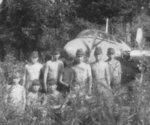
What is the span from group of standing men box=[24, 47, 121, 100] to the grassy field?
3.4 inches

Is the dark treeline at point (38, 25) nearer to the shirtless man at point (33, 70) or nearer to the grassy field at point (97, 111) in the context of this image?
the shirtless man at point (33, 70)

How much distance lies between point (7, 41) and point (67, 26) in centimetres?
288

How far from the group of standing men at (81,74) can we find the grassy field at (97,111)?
0.09 meters

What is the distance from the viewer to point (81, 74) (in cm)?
333

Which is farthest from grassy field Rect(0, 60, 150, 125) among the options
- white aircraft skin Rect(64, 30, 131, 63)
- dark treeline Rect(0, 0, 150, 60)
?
dark treeline Rect(0, 0, 150, 60)

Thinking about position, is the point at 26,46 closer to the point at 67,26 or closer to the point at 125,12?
the point at 67,26

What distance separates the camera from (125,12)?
2142 centimetres

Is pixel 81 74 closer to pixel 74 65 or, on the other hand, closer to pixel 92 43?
pixel 74 65

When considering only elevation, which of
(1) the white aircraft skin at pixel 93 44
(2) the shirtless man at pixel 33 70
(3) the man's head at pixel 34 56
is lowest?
(2) the shirtless man at pixel 33 70

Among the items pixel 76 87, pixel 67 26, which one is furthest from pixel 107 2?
pixel 76 87

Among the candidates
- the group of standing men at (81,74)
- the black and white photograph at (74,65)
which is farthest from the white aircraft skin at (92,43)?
the group of standing men at (81,74)

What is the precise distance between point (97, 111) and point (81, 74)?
30.2 inches

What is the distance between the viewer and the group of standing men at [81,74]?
2799 mm

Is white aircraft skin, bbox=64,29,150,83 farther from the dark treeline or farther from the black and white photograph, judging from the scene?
the dark treeline
